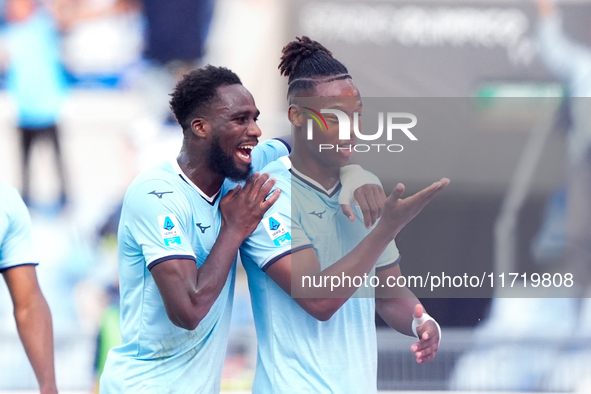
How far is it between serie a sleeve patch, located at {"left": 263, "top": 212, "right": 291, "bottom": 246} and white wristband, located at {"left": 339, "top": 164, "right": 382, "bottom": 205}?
0.26m

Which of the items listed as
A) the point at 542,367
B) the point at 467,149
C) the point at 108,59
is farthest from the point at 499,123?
the point at 108,59

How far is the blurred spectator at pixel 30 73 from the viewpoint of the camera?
18.0 feet

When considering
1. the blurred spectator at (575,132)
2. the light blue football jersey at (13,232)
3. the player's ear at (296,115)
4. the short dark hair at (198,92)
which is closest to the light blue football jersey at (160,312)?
the short dark hair at (198,92)

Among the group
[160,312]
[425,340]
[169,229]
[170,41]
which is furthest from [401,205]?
[170,41]

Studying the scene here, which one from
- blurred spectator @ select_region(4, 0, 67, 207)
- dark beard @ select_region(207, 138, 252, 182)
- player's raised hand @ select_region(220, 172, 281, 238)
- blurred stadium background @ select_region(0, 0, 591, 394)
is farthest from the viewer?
blurred spectator @ select_region(4, 0, 67, 207)

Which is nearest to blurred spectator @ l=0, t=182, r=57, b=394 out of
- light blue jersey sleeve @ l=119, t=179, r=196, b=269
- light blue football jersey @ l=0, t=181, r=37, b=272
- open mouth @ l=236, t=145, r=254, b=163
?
light blue football jersey @ l=0, t=181, r=37, b=272

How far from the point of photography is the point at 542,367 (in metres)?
4.55

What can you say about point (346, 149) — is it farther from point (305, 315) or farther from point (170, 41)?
point (170, 41)

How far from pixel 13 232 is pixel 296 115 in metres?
1.48

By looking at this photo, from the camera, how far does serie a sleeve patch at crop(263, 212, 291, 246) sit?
282 centimetres

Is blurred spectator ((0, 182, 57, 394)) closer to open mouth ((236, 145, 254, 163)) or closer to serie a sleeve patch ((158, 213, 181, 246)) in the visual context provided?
serie a sleeve patch ((158, 213, 181, 246))

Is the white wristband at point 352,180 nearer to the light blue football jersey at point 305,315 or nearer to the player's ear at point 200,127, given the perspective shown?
the light blue football jersey at point 305,315

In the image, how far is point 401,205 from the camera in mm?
2639

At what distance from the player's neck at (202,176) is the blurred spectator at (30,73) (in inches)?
115
